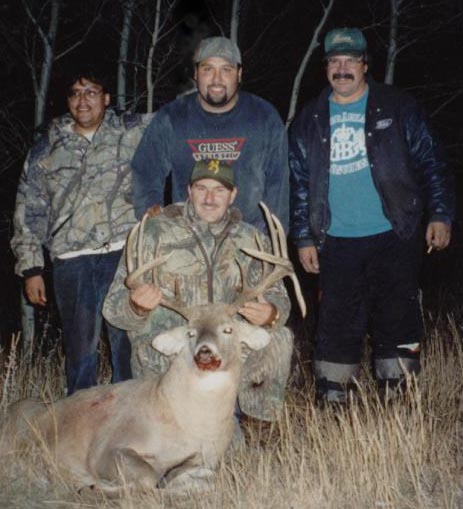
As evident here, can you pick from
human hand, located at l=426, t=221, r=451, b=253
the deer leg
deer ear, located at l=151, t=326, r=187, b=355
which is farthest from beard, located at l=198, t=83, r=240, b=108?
the deer leg

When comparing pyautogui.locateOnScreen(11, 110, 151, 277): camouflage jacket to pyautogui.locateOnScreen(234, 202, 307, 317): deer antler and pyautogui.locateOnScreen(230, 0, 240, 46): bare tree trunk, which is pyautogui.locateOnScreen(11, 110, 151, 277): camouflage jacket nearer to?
pyautogui.locateOnScreen(234, 202, 307, 317): deer antler

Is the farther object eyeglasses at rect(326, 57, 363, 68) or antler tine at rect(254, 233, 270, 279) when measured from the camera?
eyeglasses at rect(326, 57, 363, 68)

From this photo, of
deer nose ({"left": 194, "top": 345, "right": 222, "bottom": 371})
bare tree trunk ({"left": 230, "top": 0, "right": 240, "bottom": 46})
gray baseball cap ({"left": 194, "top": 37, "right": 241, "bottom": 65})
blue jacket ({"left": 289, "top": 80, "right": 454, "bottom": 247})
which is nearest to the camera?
deer nose ({"left": 194, "top": 345, "right": 222, "bottom": 371})

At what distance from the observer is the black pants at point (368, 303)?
17.6ft

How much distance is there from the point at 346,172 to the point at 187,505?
2.50 m

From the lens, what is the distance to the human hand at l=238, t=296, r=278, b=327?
4.80m

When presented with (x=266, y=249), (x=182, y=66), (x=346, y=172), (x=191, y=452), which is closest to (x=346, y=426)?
(x=191, y=452)

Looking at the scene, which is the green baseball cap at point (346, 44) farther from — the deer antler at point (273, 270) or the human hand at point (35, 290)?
the human hand at point (35, 290)

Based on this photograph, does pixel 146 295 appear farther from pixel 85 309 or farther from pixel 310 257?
pixel 310 257

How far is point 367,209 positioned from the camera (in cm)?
543

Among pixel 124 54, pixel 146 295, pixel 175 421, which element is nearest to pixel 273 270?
pixel 146 295

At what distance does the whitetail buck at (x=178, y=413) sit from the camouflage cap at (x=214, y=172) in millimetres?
576

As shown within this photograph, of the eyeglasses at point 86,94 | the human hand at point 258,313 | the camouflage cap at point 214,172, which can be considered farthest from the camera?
the eyeglasses at point 86,94

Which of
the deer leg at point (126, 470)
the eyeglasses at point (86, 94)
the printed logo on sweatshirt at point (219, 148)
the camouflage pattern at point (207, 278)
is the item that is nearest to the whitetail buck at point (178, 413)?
the deer leg at point (126, 470)
